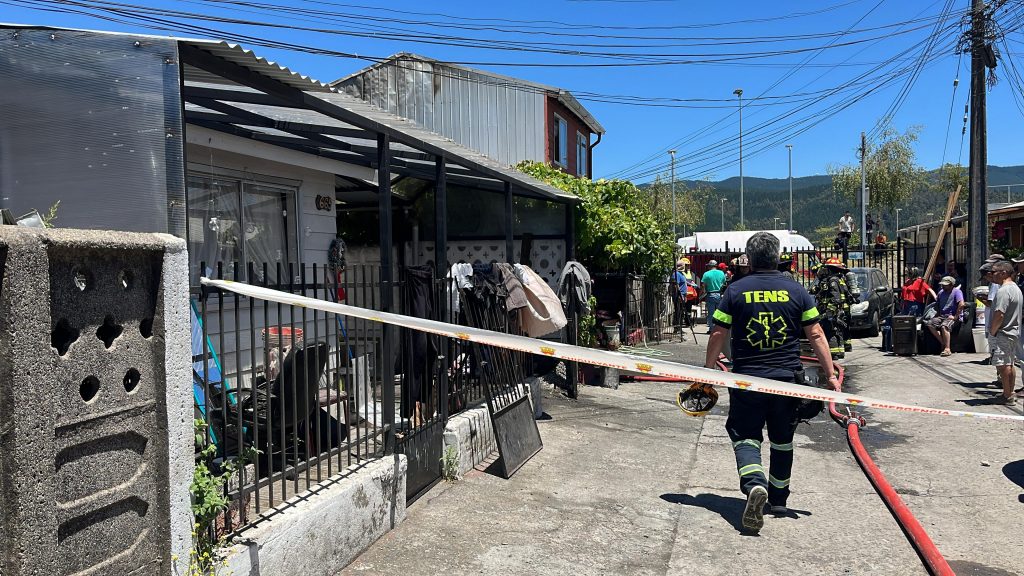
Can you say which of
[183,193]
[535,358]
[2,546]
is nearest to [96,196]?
[183,193]

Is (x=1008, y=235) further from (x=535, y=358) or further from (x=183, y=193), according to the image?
(x=183, y=193)

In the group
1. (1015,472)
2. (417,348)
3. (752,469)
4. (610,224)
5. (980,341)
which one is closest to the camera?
(752,469)

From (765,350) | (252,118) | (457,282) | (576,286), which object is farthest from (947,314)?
(252,118)

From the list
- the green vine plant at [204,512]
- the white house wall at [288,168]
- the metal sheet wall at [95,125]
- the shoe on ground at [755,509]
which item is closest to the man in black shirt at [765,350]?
the shoe on ground at [755,509]

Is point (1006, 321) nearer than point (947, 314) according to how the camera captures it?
Yes

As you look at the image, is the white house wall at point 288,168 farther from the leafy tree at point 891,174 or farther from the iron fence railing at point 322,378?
the leafy tree at point 891,174

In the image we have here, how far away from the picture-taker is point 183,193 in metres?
3.25

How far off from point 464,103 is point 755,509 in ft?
58.2

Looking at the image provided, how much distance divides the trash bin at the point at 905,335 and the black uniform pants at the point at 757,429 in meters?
9.83

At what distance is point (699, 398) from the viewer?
5.52 meters

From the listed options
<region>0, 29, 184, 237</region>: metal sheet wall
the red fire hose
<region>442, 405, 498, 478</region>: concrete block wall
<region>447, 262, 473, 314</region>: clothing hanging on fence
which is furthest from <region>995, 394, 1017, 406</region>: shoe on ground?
<region>0, 29, 184, 237</region>: metal sheet wall

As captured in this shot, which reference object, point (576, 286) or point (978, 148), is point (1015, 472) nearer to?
point (576, 286)

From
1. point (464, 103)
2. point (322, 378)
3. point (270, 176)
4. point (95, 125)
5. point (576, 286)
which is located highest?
point (464, 103)

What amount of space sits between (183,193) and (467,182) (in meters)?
6.72
